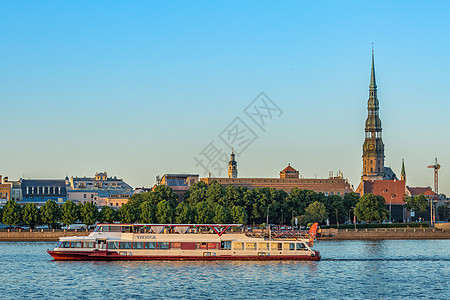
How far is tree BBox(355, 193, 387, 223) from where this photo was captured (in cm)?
17588

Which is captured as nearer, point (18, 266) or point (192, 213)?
point (18, 266)

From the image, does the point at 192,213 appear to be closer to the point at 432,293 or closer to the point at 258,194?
the point at 258,194

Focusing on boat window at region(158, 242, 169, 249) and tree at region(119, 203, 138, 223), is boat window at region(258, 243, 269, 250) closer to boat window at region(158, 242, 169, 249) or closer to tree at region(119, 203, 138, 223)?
Answer: boat window at region(158, 242, 169, 249)

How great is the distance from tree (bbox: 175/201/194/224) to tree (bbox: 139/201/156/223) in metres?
4.27

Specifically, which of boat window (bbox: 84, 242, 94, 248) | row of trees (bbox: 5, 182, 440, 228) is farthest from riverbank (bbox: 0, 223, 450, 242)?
boat window (bbox: 84, 242, 94, 248)

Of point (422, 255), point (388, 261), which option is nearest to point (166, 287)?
point (388, 261)

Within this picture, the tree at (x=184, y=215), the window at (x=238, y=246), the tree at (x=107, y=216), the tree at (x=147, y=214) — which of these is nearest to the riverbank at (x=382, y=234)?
the tree at (x=184, y=215)

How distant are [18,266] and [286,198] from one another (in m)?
105

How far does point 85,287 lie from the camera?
68.2 meters

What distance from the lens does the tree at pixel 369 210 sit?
17588 centimetres

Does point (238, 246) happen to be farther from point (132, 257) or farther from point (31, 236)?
point (31, 236)

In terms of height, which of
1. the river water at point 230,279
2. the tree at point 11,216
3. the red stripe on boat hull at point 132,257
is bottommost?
the river water at point 230,279

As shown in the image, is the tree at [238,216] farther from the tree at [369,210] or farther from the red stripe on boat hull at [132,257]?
the red stripe on boat hull at [132,257]

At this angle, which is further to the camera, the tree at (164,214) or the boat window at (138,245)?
the tree at (164,214)
